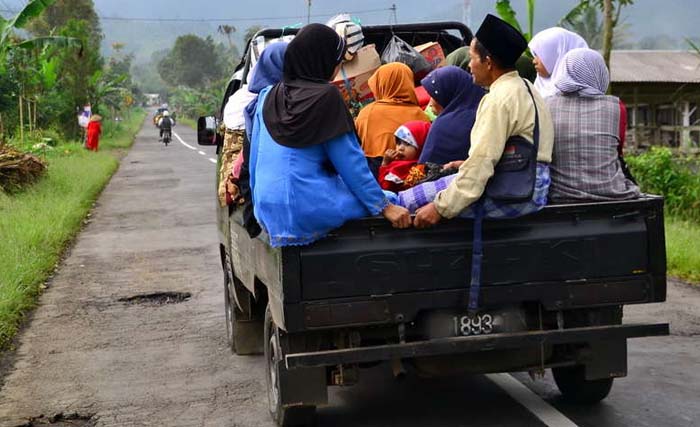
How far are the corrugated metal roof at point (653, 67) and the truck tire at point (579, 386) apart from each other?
2743 centimetres

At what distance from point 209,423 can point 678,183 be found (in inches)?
404

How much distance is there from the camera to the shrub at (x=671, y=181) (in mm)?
13984

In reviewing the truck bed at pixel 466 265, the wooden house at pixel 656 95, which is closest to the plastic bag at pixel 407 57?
the truck bed at pixel 466 265

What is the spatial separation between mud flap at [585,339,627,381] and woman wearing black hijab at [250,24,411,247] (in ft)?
4.32

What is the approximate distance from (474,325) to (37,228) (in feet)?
31.5

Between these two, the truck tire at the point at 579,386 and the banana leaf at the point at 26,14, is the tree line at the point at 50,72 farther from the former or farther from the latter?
the truck tire at the point at 579,386

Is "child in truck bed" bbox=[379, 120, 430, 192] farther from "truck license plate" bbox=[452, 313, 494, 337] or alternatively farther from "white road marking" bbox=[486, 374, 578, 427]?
"white road marking" bbox=[486, 374, 578, 427]

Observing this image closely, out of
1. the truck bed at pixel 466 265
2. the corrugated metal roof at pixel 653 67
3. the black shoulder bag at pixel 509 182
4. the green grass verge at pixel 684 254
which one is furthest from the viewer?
the corrugated metal roof at pixel 653 67

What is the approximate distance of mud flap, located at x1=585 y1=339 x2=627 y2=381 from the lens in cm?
517

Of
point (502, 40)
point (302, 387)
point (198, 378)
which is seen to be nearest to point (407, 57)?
point (502, 40)

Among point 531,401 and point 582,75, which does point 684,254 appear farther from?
point 582,75

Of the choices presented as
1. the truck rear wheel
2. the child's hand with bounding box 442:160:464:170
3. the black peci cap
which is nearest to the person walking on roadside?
the truck rear wheel

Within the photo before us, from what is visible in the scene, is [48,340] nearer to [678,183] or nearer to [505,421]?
[505,421]

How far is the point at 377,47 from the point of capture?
8.23 metres
